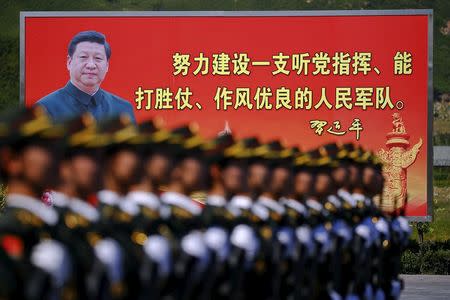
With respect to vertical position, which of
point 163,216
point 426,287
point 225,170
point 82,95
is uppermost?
point 82,95

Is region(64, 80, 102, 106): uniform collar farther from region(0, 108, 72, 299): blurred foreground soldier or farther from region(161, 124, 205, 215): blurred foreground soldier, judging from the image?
region(0, 108, 72, 299): blurred foreground soldier

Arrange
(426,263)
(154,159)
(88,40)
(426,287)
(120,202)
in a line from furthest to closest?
(426,263) < (88,40) < (426,287) < (154,159) < (120,202)

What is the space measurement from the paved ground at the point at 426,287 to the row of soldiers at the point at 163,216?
5592mm

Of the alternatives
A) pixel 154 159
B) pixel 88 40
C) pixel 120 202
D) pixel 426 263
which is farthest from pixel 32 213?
pixel 426 263

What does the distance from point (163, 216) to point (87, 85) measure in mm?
9675

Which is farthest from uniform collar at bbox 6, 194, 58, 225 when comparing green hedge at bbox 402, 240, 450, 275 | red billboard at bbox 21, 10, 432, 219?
green hedge at bbox 402, 240, 450, 275

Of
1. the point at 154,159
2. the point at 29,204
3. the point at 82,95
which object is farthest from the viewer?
the point at 82,95

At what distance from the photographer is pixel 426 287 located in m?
13.1

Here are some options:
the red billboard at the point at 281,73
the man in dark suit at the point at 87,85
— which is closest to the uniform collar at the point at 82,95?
the man in dark suit at the point at 87,85

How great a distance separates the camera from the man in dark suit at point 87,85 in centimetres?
1372

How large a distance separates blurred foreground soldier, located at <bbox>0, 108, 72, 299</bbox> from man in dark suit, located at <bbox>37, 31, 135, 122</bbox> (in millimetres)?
10036

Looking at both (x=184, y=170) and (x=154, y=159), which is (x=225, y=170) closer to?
(x=184, y=170)

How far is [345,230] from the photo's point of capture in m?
6.25

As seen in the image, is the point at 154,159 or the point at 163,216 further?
the point at 163,216
